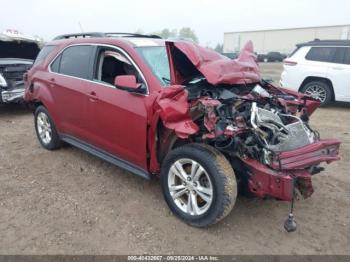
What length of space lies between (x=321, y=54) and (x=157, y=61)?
6805mm

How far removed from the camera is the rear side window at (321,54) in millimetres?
9093

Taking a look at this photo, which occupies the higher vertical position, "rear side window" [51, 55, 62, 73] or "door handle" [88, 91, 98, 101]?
"rear side window" [51, 55, 62, 73]

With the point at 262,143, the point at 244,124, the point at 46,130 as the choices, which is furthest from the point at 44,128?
the point at 262,143

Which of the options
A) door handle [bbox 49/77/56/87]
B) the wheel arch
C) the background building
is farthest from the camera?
the background building

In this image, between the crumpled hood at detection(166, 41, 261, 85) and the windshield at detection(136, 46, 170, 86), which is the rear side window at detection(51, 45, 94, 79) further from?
the crumpled hood at detection(166, 41, 261, 85)

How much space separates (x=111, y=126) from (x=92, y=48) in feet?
3.71

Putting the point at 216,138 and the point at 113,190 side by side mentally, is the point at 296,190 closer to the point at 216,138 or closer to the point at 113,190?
the point at 216,138

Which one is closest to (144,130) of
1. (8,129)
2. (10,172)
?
(10,172)

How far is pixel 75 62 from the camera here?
183 inches

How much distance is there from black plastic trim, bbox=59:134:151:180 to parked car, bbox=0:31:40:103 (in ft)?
11.2

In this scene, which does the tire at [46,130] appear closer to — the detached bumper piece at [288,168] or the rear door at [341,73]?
the detached bumper piece at [288,168]

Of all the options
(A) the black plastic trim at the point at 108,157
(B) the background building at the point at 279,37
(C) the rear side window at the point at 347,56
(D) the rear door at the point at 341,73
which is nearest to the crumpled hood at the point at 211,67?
(A) the black plastic trim at the point at 108,157

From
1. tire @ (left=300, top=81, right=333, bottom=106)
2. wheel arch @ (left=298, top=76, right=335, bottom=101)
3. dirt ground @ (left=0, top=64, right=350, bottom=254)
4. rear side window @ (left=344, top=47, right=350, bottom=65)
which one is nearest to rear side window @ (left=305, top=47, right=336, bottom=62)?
rear side window @ (left=344, top=47, right=350, bottom=65)

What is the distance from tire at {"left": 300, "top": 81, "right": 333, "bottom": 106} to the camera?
905 cm
